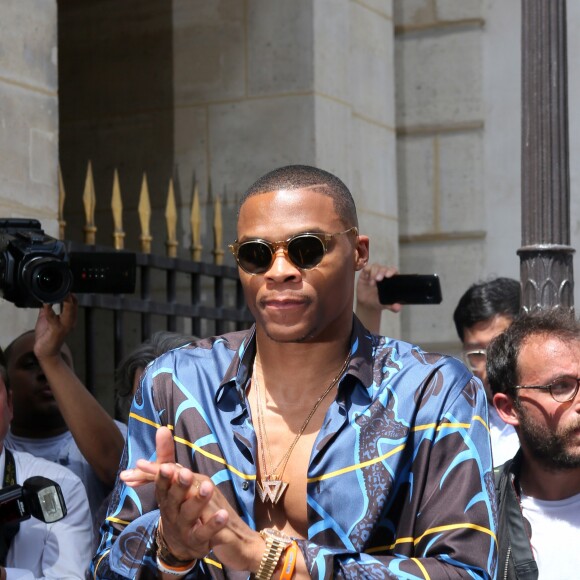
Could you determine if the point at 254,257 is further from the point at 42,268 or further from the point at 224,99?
the point at 224,99

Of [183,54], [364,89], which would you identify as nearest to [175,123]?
[183,54]

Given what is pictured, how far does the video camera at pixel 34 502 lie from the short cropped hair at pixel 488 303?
→ 2.50m

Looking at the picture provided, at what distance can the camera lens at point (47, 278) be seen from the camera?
460cm

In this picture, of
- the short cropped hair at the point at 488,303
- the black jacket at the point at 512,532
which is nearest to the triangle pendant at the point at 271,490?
the black jacket at the point at 512,532

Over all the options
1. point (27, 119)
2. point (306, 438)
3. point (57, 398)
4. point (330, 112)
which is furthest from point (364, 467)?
point (330, 112)

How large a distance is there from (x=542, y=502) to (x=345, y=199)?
1319mm

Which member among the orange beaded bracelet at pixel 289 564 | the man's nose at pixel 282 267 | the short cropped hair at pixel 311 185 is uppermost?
the short cropped hair at pixel 311 185

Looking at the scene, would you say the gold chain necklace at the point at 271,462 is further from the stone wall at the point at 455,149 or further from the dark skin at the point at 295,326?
the stone wall at the point at 455,149

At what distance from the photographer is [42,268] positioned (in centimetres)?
463

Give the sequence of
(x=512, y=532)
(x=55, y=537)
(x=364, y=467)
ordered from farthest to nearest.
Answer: (x=55, y=537) < (x=512, y=532) < (x=364, y=467)

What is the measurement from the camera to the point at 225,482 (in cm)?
280

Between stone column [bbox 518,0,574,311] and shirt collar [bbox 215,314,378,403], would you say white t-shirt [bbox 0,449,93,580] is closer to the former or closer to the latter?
shirt collar [bbox 215,314,378,403]

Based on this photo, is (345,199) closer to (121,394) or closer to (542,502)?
(542,502)

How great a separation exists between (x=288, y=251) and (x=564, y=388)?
4.36ft
